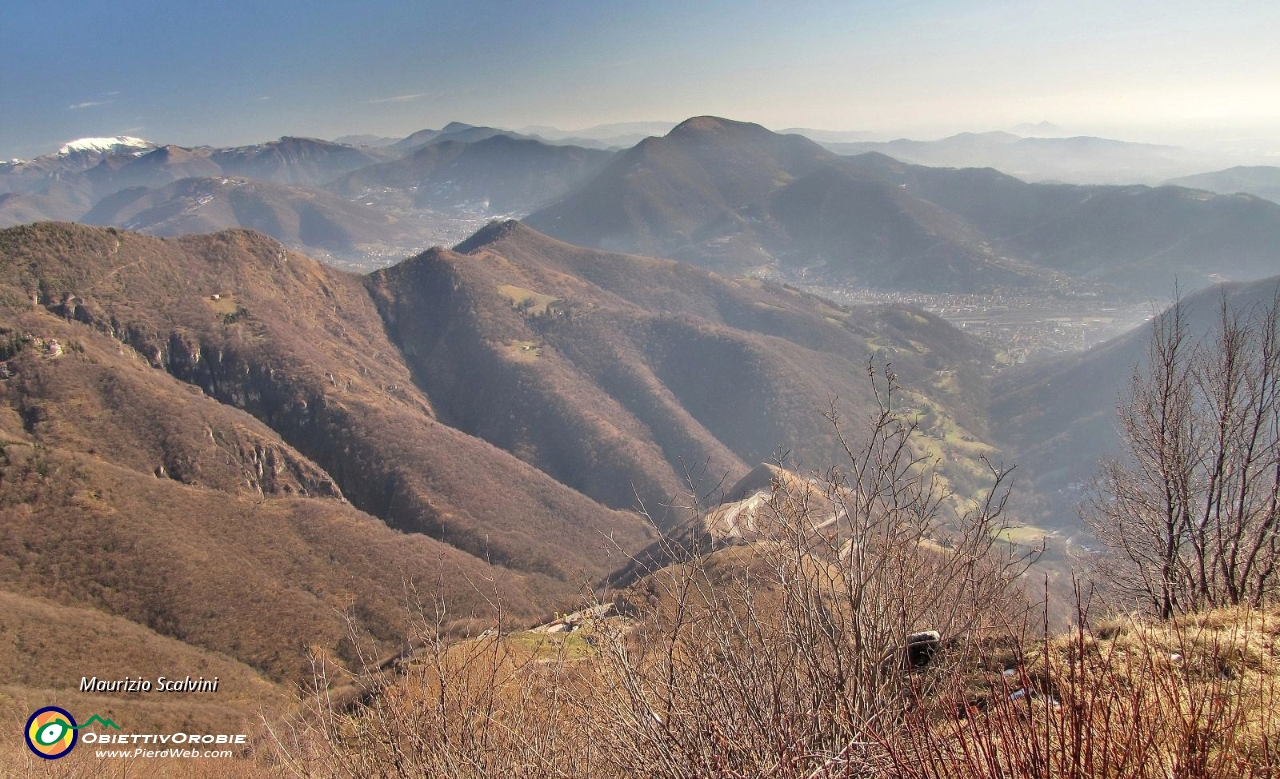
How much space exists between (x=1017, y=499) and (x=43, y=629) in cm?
16910

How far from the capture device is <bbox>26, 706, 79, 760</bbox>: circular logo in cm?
2255

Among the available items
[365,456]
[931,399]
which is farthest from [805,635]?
[931,399]

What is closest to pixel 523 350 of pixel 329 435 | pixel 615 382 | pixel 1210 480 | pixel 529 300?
pixel 615 382

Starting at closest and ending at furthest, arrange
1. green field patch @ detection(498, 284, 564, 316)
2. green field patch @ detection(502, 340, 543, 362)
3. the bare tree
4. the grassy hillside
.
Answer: the bare tree
the grassy hillside
green field patch @ detection(502, 340, 543, 362)
green field patch @ detection(498, 284, 564, 316)

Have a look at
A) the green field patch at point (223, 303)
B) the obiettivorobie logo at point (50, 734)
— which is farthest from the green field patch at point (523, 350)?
the obiettivorobie logo at point (50, 734)

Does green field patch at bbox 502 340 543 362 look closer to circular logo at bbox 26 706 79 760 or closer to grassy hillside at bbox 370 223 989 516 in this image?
grassy hillside at bbox 370 223 989 516

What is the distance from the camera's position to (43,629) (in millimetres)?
49812

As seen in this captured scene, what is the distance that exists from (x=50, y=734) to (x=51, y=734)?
42mm

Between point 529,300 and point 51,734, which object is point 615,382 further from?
point 51,734

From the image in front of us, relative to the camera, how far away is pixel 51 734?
25188 millimetres

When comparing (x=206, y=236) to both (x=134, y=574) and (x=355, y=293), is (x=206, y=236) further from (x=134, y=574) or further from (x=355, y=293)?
(x=134, y=574)

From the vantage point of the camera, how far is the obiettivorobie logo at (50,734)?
2251 cm

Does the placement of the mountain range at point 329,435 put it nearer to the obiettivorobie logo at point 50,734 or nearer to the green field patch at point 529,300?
the green field patch at point 529,300

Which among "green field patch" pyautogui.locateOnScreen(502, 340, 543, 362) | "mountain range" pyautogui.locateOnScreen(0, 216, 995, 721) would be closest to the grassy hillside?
"green field patch" pyautogui.locateOnScreen(502, 340, 543, 362)
